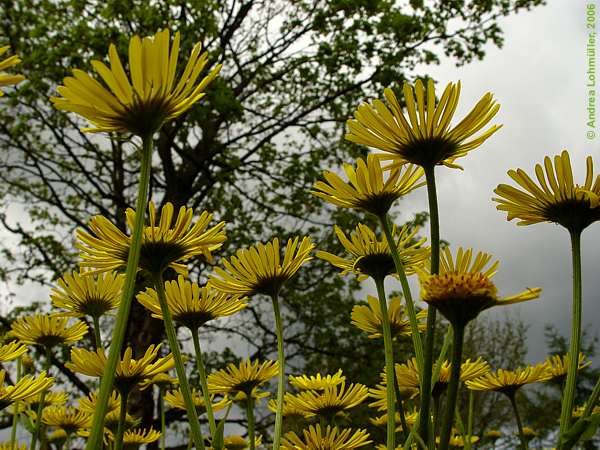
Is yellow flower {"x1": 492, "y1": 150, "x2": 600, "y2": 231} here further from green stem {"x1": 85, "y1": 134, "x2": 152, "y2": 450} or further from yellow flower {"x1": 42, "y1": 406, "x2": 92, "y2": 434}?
yellow flower {"x1": 42, "y1": 406, "x2": 92, "y2": 434}

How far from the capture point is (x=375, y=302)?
112 centimetres

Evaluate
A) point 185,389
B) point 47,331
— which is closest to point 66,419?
point 47,331

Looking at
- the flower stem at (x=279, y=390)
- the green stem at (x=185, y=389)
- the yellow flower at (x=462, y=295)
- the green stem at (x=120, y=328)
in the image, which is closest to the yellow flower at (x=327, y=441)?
the flower stem at (x=279, y=390)

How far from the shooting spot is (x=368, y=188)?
90 centimetres

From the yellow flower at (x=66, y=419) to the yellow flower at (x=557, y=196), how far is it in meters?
1.47

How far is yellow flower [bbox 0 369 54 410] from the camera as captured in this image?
1024mm

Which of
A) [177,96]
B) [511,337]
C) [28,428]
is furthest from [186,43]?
[511,337]

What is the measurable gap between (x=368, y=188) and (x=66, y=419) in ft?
4.65

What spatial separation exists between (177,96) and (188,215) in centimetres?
31

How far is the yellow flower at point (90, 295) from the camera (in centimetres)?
116

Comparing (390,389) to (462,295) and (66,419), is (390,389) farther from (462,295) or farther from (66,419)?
(66,419)

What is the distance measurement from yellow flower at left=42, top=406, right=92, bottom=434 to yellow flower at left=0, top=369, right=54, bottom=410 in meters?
0.67

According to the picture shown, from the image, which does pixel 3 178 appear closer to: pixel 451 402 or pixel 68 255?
pixel 68 255

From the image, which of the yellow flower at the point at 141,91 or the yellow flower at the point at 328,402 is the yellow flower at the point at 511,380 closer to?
the yellow flower at the point at 328,402
